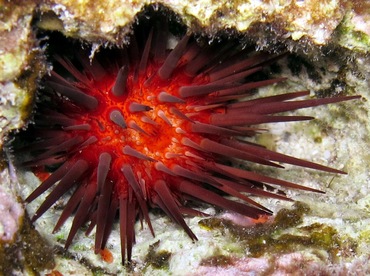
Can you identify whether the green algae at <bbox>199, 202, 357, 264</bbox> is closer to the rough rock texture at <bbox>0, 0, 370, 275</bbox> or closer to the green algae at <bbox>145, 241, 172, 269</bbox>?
the rough rock texture at <bbox>0, 0, 370, 275</bbox>

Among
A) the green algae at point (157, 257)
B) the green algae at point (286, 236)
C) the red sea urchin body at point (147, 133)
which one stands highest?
the red sea urchin body at point (147, 133)

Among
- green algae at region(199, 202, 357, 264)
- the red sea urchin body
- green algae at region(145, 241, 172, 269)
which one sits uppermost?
the red sea urchin body

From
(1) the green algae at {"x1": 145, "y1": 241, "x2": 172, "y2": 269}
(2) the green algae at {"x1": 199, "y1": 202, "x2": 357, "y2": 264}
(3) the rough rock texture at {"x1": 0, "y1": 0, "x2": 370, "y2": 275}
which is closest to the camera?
(3) the rough rock texture at {"x1": 0, "y1": 0, "x2": 370, "y2": 275}

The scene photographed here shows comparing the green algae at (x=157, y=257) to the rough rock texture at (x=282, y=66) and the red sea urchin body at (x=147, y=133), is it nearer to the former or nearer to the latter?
the rough rock texture at (x=282, y=66)

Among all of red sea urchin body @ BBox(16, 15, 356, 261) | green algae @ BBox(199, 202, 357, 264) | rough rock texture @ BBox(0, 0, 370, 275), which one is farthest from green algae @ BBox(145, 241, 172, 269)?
green algae @ BBox(199, 202, 357, 264)

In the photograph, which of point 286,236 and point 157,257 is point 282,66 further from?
point 157,257

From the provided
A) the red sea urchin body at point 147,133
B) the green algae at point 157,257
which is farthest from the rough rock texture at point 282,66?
the red sea urchin body at point 147,133
